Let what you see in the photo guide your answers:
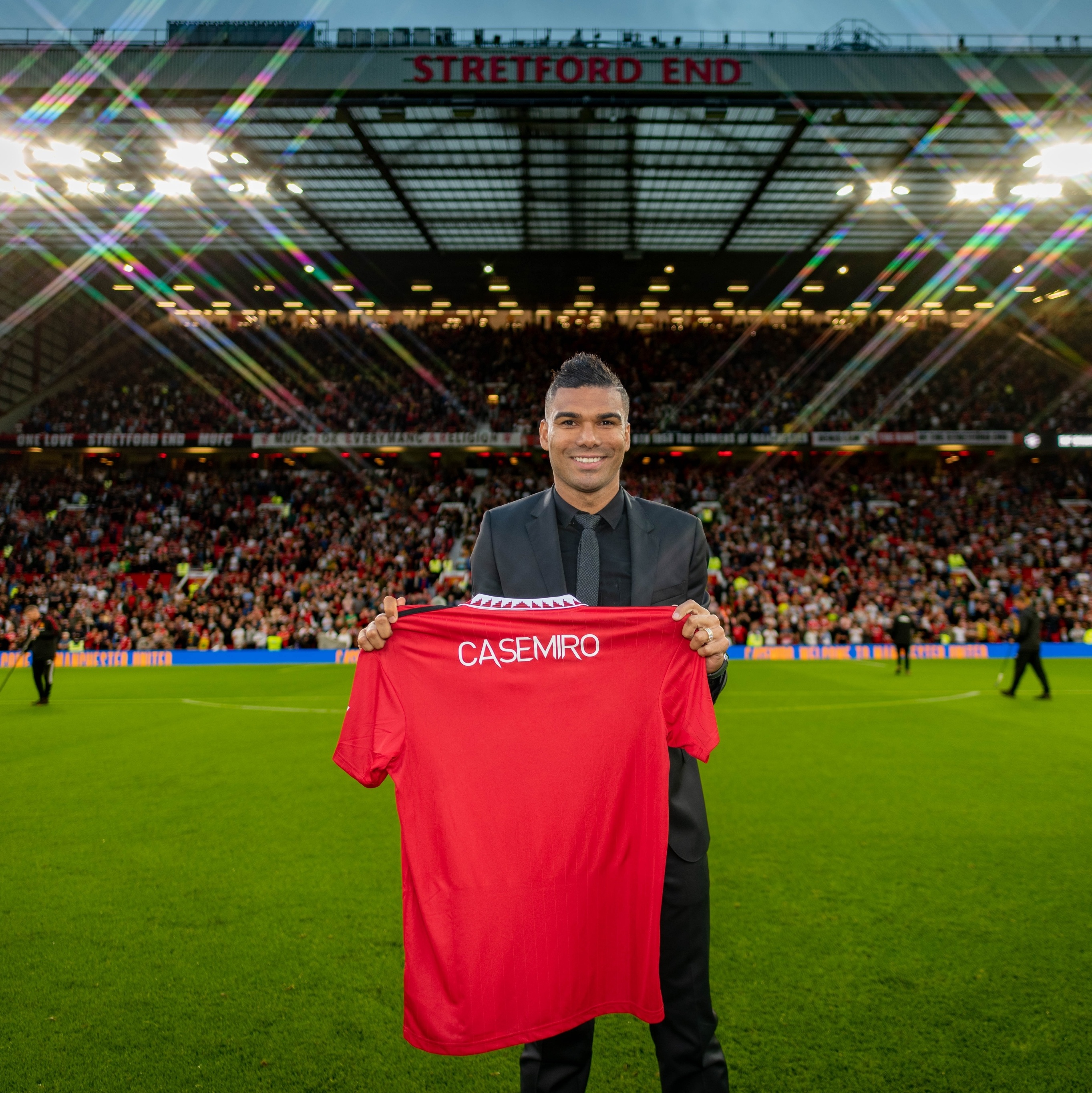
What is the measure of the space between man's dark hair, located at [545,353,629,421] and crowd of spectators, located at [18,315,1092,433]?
32.1m

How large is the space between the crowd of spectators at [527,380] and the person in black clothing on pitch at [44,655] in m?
21.6

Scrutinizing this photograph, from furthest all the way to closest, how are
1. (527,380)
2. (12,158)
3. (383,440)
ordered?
(527,380)
(383,440)
(12,158)

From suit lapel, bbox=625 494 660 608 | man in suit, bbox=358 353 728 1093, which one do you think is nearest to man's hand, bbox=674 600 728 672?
man in suit, bbox=358 353 728 1093

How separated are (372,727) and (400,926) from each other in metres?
2.92

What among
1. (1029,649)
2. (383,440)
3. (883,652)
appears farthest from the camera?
(383,440)

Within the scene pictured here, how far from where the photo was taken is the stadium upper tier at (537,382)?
35.3m

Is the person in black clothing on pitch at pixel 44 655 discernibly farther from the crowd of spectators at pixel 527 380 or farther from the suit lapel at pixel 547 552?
the crowd of spectators at pixel 527 380

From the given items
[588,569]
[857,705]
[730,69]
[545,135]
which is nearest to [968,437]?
[730,69]

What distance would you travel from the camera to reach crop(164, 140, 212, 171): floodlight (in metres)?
23.9

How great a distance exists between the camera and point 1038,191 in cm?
2644

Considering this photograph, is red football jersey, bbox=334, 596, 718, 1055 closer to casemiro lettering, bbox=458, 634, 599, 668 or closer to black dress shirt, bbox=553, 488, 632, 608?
casemiro lettering, bbox=458, 634, 599, 668

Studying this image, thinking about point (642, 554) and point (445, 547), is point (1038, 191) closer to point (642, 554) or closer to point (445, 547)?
point (445, 547)

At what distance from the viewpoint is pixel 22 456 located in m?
36.9

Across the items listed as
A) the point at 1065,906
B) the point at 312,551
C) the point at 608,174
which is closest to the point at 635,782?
the point at 1065,906
